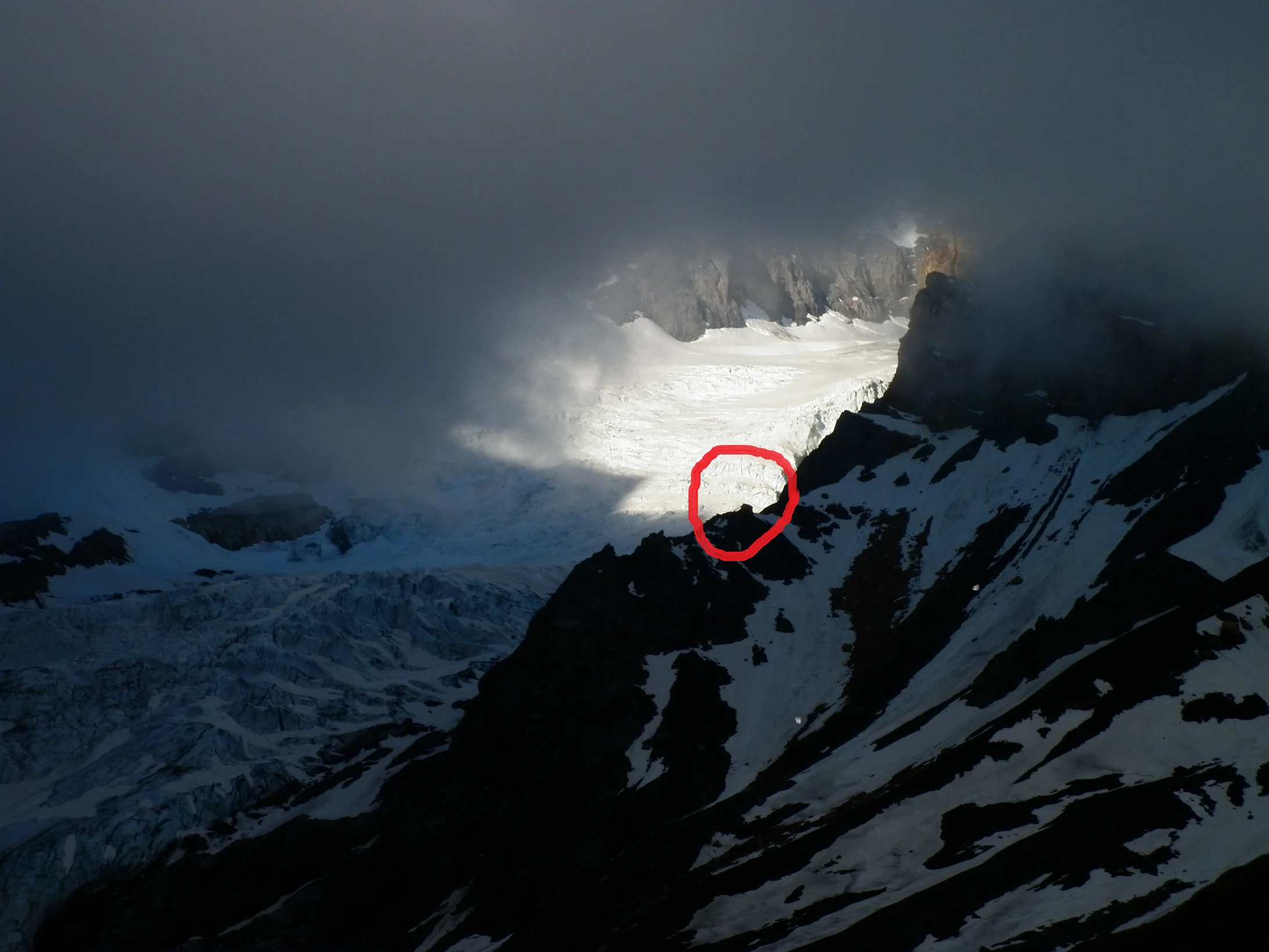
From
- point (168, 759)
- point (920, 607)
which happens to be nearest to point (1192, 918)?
point (920, 607)

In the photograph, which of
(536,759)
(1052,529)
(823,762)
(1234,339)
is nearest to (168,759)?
(536,759)

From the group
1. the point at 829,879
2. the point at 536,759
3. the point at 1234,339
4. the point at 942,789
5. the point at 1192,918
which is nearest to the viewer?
the point at 1192,918

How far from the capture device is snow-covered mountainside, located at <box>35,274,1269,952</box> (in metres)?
98.8

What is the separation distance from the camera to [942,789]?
384 feet

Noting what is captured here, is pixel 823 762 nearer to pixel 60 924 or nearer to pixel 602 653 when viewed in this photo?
pixel 602 653

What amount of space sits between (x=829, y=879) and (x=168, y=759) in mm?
123904

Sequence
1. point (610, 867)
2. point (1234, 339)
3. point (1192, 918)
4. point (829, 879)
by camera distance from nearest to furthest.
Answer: point (1192, 918) → point (829, 879) → point (610, 867) → point (1234, 339)

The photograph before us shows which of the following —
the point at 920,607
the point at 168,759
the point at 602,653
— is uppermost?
the point at 168,759

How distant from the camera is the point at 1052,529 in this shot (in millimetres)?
171625

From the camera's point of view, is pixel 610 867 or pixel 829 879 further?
pixel 610 867

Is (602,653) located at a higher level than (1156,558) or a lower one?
higher

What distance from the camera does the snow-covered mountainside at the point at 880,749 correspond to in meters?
98.8

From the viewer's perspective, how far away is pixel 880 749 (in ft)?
449

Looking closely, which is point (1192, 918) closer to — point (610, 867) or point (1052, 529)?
point (610, 867)
